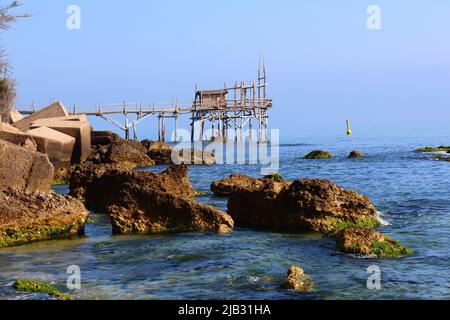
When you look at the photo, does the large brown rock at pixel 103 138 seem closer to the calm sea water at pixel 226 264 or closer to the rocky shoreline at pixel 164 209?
the rocky shoreline at pixel 164 209

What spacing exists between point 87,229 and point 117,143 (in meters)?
18.5

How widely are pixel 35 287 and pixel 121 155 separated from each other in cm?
2311

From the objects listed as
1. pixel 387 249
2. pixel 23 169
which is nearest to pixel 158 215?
pixel 23 169

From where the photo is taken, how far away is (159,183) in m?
17.6

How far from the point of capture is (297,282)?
9.83 metres

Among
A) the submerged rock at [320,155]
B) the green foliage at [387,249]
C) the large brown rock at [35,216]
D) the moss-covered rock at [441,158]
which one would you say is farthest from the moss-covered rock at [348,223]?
the submerged rock at [320,155]

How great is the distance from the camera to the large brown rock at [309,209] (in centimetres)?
1435

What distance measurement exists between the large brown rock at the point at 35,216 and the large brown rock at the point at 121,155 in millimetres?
16957

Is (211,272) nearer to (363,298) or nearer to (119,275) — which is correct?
(119,275)

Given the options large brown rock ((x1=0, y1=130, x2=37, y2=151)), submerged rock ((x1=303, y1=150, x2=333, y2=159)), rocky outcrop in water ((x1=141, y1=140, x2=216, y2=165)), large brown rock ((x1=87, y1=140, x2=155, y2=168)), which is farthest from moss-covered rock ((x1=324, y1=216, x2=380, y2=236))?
submerged rock ((x1=303, y1=150, x2=333, y2=159))

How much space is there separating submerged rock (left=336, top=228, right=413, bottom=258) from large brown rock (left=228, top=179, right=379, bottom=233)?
57.5 inches

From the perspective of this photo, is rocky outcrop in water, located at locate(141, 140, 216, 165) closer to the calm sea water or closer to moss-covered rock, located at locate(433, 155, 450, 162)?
moss-covered rock, located at locate(433, 155, 450, 162)

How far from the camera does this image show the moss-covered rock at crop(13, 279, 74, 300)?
360 inches
